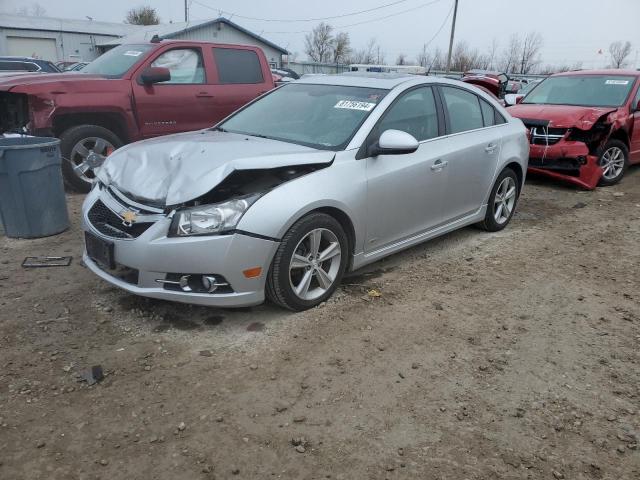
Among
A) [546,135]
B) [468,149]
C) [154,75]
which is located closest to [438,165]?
[468,149]

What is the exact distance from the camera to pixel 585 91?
8.61m

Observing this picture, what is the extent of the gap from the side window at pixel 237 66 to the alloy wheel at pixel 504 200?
13.7ft

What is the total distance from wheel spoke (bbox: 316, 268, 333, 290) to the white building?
3109 cm

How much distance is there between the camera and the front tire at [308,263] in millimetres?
3590

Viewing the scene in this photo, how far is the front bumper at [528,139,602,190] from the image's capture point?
7.70 meters

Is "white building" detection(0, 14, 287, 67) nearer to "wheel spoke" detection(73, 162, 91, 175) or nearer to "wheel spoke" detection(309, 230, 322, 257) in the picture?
"wheel spoke" detection(73, 162, 91, 175)

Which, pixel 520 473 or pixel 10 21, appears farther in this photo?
pixel 10 21

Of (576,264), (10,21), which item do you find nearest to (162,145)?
(576,264)

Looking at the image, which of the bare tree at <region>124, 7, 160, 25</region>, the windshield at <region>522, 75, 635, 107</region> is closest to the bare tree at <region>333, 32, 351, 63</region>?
the bare tree at <region>124, 7, 160, 25</region>

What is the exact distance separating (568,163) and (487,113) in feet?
9.96

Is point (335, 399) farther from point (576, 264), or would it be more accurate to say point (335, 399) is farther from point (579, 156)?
point (579, 156)

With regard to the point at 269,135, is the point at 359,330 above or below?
below

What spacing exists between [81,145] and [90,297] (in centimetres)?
337

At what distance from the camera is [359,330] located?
12.1 ft
